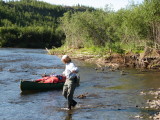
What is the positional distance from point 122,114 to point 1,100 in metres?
7.37

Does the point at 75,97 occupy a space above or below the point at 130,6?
below

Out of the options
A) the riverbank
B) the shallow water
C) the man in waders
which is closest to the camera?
the man in waders

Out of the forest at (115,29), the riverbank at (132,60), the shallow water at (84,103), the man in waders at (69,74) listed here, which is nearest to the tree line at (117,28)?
the forest at (115,29)

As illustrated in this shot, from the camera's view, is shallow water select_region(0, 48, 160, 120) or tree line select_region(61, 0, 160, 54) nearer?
shallow water select_region(0, 48, 160, 120)

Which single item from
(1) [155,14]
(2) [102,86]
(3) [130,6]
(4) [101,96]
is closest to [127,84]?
(2) [102,86]

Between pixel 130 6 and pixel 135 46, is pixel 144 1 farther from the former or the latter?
pixel 130 6

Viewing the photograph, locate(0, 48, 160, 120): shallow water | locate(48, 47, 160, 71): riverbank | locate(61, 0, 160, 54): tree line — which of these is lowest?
locate(0, 48, 160, 120): shallow water

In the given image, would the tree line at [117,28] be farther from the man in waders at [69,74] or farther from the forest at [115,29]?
the man in waders at [69,74]

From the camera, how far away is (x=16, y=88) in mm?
19953

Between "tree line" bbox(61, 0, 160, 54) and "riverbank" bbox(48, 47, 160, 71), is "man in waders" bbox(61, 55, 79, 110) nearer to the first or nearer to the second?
"riverbank" bbox(48, 47, 160, 71)

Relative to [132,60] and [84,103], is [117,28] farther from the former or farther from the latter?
[84,103]

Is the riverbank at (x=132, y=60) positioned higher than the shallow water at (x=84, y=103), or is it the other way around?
the riverbank at (x=132, y=60)

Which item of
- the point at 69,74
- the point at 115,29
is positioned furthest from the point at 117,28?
the point at 69,74

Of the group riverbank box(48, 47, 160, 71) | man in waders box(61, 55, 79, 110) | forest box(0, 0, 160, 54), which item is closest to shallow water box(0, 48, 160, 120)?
man in waders box(61, 55, 79, 110)
